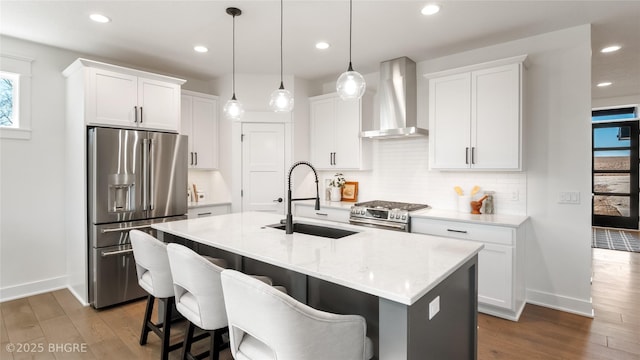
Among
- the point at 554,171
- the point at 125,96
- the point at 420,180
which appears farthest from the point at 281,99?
the point at 554,171

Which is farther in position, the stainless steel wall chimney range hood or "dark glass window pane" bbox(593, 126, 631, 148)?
"dark glass window pane" bbox(593, 126, 631, 148)

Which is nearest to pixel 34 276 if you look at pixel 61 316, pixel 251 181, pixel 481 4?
pixel 61 316

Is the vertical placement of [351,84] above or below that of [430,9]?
below

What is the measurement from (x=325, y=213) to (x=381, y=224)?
96cm

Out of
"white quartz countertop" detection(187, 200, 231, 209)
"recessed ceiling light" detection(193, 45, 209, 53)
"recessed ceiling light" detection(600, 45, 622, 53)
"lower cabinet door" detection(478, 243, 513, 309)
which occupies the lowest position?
"lower cabinet door" detection(478, 243, 513, 309)

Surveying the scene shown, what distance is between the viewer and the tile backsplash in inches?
141

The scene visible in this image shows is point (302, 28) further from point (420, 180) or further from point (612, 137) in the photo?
point (612, 137)

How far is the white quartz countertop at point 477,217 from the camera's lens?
120 inches

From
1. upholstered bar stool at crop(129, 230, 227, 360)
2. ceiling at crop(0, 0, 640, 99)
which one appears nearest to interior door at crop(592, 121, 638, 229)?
ceiling at crop(0, 0, 640, 99)

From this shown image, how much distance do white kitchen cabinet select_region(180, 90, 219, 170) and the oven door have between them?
2.25 m

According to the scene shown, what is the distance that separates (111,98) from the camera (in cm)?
342

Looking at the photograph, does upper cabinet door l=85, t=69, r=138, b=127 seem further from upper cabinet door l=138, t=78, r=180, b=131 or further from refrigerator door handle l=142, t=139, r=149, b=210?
refrigerator door handle l=142, t=139, r=149, b=210

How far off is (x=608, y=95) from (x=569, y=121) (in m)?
4.04

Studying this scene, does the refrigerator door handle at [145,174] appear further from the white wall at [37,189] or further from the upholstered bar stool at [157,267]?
the upholstered bar stool at [157,267]
